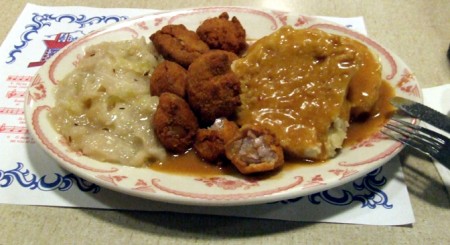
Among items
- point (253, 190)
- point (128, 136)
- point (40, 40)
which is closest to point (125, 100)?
point (128, 136)

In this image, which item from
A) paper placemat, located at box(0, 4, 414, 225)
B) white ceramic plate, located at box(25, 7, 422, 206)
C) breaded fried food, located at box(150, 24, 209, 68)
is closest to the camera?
white ceramic plate, located at box(25, 7, 422, 206)

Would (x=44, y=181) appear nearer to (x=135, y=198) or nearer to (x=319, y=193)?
(x=135, y=198)

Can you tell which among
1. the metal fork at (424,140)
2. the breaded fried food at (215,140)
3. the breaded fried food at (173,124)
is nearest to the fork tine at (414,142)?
the metal fork at (424,140)

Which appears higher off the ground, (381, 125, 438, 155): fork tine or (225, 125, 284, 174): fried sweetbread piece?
(381, 125, 438, 155): fork tine

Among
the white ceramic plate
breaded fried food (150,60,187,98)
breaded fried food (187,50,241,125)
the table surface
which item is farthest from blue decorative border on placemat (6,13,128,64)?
the table surface

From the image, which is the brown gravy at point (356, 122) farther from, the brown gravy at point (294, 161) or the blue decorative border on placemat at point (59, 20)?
the blue decorative border on placemat at point (59, 20)

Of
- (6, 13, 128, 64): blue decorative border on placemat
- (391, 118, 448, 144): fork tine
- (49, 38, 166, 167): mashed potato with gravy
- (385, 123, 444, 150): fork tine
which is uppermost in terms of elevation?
(391, 118, 448, 144): fork tine

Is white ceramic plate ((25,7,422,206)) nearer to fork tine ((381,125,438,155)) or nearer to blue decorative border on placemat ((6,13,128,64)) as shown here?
fork tine ((381,125,438,155))
